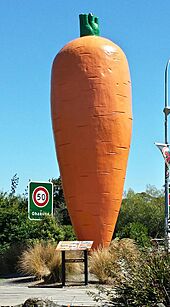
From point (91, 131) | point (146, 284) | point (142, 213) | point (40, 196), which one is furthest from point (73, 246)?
point (142, 213)

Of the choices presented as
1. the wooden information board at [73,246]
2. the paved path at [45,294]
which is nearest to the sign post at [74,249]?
the wooden information board at [73,246]

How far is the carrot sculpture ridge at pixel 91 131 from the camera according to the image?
53.3ft

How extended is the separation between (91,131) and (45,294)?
603 centimetres

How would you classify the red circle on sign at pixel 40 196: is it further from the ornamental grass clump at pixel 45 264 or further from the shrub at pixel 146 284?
the shrub at pixel 146 284

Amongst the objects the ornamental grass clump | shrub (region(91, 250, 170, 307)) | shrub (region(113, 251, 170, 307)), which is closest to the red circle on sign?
the ornamental grass clump

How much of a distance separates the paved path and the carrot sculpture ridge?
328 centimetres

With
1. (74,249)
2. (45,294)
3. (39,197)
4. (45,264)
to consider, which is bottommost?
(45,294)

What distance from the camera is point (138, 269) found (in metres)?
7.49

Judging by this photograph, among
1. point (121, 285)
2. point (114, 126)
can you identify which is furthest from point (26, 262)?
point (121, 285)

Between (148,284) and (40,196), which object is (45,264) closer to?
(40,196)

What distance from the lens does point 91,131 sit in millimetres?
16312

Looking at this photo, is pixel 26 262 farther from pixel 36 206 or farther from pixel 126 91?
pixel 126 91

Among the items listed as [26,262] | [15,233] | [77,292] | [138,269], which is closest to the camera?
[138,269]

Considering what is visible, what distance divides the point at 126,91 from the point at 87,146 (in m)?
2.11
